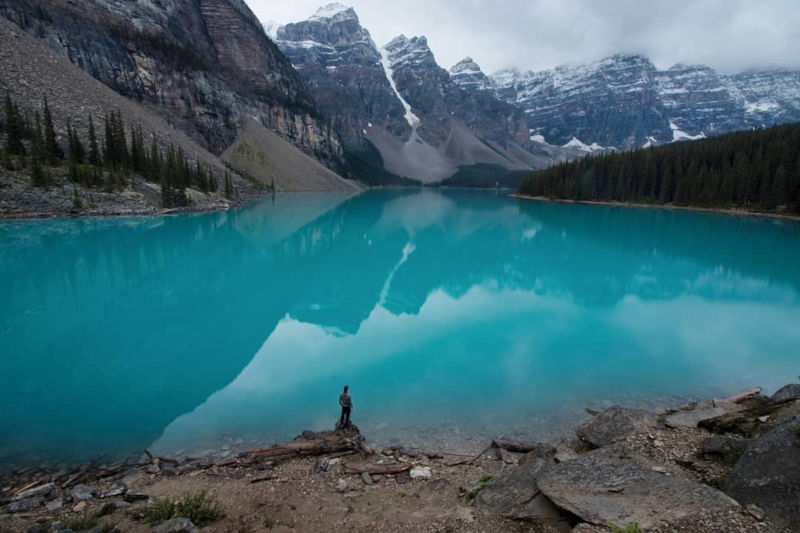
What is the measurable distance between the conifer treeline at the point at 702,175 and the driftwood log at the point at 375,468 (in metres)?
82.0

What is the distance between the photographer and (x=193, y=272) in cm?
2538

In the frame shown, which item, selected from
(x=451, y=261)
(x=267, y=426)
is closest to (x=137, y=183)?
(x=451, y=261)

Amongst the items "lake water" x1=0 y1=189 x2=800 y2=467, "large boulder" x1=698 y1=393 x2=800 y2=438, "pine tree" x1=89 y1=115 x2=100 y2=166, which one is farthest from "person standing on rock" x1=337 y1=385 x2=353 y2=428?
"pine tree" x1=89 y1=115 x2=100 y2=166

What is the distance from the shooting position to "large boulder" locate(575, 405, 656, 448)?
7435 mm

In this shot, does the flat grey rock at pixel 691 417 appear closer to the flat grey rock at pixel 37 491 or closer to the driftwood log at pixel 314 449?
the driftwood log at pixel 314 449

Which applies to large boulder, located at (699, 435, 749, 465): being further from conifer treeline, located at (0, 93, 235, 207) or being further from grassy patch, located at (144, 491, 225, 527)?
conifer treeline, located at (0, 93, 235, 207)

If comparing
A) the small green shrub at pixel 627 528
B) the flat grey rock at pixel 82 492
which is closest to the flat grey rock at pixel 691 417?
the small green shrub at pixel 627 528

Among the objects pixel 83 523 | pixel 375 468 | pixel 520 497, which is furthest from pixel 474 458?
pixel 83 523

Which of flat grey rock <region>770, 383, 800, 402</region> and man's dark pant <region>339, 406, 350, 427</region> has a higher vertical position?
flat grey rock <region>770, 383, 800, 402</region>

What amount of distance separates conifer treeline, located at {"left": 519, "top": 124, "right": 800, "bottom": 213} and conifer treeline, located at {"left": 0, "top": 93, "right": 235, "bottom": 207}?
283ft

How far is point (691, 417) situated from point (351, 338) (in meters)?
11.4

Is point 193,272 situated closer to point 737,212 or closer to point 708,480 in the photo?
point 708,480

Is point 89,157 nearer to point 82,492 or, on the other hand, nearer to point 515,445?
point 82,492

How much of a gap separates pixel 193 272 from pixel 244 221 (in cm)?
2636
